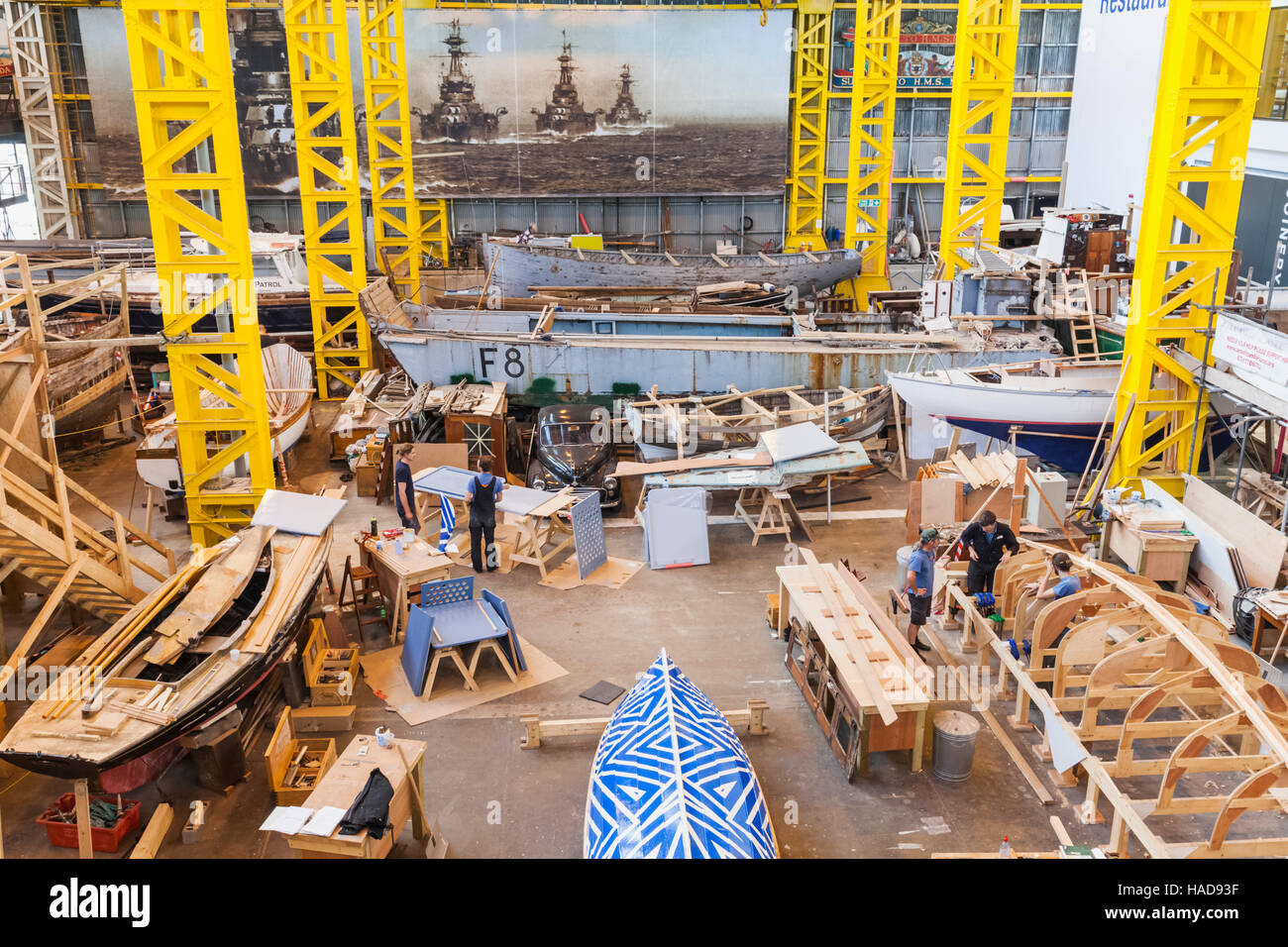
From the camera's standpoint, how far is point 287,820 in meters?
6.62

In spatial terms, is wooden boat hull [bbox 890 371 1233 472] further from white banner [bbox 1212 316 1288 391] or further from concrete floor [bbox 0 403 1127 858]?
concrete floor [bbox 0 403 1127 858]

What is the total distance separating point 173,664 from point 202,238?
5.18 metres

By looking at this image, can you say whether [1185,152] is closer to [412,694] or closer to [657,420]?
[657,420]

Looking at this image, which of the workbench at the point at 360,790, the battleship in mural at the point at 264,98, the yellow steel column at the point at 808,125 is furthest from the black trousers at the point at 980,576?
the battleship in mural at the point at 264,98

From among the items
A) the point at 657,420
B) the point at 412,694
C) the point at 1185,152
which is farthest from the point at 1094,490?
the point at 412,694

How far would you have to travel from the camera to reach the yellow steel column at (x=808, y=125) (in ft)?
94.2

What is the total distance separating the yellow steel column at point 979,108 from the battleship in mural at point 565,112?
12206 mm

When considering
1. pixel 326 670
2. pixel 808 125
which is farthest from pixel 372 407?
pixel 808 125

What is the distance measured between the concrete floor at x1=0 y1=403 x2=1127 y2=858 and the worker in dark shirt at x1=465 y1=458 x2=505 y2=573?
0.45m

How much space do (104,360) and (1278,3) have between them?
78.7 feet

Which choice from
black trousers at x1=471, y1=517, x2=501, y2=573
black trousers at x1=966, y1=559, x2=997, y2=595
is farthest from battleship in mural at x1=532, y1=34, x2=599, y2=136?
black trousers at x1=966, y1=559, x2=997, y2=595

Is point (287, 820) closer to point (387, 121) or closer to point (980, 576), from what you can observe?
point (980, 576)

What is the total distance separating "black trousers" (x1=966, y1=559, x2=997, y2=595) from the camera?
1039 cm

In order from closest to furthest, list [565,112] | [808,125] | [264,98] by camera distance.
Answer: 1. [264,98]
2. [565,112]
3. [808,125]
